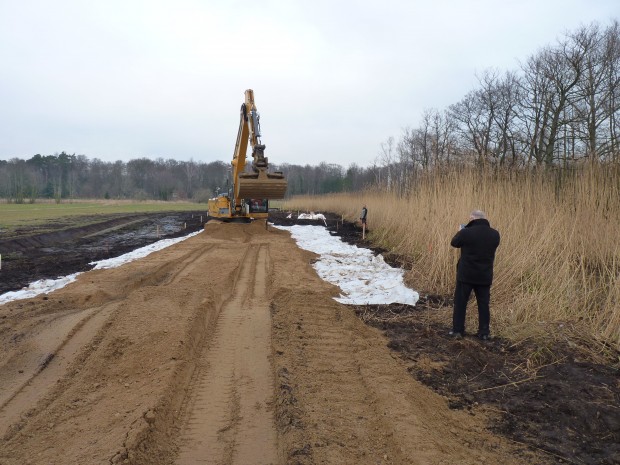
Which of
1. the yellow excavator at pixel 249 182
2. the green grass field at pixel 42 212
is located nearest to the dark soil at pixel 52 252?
the yellow excavator at pixel 249 182

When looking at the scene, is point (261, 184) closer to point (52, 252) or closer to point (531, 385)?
point (52, 252)

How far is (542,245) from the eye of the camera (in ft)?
25.3

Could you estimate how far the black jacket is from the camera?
20.8ft

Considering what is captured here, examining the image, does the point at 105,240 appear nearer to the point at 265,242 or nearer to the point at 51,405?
the point at 265,242

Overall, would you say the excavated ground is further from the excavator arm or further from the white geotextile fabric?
the excavator arm

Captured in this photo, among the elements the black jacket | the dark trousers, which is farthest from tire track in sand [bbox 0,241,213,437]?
the black jacket

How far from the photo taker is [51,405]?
4391 millimetres

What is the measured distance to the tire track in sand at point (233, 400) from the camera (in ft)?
11.5

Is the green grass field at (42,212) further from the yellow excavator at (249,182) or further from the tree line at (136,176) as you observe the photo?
the tree line at (136,176)

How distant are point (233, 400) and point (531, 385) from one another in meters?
3.08

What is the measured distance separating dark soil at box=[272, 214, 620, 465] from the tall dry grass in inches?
22.9

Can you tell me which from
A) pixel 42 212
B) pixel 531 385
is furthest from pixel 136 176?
pixel 531 385

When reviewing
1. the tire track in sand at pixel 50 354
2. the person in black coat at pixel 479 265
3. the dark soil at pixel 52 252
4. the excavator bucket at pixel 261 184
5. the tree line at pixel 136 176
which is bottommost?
the dark soil at pixel 52 252

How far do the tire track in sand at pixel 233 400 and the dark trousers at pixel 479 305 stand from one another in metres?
2.69
